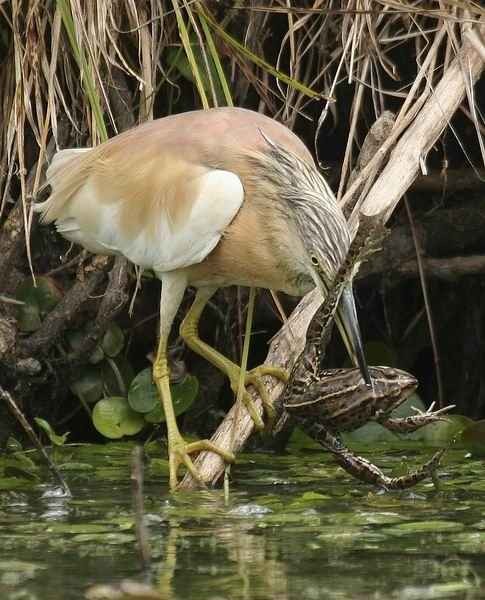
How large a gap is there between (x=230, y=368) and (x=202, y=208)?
A: 701 millimetres

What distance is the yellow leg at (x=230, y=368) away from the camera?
4.23 meters

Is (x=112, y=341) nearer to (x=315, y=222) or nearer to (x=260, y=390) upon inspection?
(x=260, y=390)

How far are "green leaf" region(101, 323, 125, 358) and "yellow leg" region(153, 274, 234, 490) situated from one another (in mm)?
461

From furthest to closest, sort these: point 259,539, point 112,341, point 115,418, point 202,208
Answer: point 112,341, point 115,418, point 202,208, point 259,539

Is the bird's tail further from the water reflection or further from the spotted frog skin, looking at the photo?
the spotted frog skin

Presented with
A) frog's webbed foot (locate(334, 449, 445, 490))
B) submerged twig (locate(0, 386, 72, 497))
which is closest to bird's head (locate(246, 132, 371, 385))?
frog's webbed foot (locate(334, 449, 445, 490))

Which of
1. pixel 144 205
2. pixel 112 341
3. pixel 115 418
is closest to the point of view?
pixel 144 205

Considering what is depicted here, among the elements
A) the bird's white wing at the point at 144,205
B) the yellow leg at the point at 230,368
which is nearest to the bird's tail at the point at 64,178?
the bird's white wing at the point at 144,205

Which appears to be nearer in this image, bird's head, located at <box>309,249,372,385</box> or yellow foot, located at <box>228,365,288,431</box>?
bird's head, located at <box>309,249,372,385</box>

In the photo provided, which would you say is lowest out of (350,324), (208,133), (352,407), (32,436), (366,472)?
(366,472)

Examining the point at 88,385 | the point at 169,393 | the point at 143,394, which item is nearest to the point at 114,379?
the point at 88,385

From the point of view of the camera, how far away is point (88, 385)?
510 cm

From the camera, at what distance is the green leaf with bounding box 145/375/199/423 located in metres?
4.91

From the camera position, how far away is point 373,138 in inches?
178
